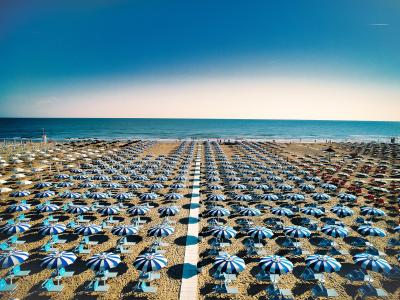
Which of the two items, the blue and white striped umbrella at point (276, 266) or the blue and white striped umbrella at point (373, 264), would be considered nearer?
the blue and white striped umbrella at point (276, 266)

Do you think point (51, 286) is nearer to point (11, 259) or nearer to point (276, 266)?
point (11, 259)

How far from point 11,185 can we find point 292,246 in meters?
27.9

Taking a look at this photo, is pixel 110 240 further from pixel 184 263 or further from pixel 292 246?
pixel 292 246

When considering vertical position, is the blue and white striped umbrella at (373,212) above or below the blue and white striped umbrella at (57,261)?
above

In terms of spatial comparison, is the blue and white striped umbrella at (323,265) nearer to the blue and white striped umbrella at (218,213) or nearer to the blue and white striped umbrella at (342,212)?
the blue and white striped umbrella at (218,213)

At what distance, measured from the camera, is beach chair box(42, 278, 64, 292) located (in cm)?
1127

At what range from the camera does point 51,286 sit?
11352mm

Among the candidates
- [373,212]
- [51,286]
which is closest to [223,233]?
[51,286]

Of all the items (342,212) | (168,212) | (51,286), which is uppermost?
(342,212)

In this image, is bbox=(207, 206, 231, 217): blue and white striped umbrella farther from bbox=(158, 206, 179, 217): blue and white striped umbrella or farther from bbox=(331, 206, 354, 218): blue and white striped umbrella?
bbox=(331, 206, 354, 218): blue and white striped umbrella

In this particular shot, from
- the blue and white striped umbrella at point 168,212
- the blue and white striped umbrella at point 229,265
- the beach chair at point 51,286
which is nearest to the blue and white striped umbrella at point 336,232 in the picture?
the blue and white striped umbrella at point 229,265

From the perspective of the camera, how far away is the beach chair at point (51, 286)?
1127 centimetres

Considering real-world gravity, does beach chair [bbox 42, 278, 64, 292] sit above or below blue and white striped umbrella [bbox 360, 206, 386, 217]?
below

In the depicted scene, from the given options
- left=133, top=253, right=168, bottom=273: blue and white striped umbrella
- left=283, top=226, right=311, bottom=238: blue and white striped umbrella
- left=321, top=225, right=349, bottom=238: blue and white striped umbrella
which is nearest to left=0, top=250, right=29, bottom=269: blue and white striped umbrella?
left=133, top=253, right=168, bottom=273: blue and white striped umbrella
